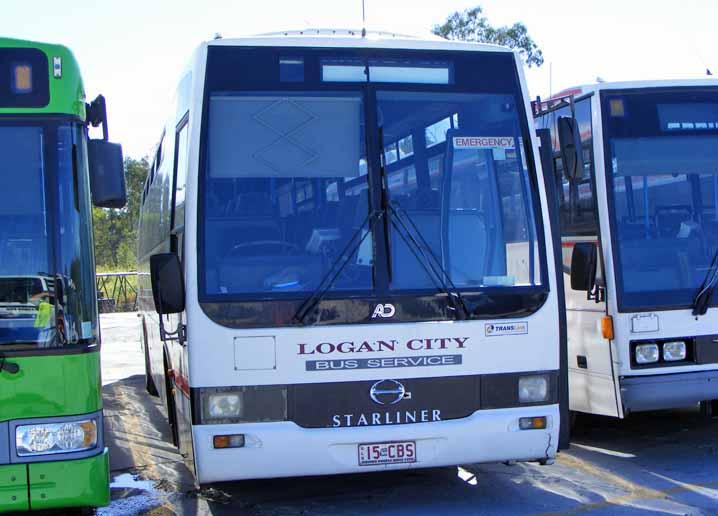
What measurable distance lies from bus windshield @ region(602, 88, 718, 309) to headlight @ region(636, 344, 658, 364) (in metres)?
0.32

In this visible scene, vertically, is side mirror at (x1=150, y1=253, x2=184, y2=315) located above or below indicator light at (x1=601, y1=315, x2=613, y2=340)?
above

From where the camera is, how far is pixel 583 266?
6.87 metres

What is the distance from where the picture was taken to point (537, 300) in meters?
6.19

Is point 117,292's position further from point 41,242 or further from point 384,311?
point 41,242

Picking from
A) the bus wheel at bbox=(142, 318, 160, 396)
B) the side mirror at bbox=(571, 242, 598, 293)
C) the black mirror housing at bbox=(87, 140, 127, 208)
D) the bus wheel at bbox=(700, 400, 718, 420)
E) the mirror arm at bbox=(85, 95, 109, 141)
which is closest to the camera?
the black mirror housing at bbox=(87, 140, 127, 208)

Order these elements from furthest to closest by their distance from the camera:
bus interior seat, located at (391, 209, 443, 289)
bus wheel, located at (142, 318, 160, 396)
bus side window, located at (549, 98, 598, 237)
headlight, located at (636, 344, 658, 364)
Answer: bus wheel, located at (142, 318, 160, 396) → bus side window, located at (549, 98, 598, 237) → headlight, located at (636, 344, 658, 364) → bus interior seat, located at (391, 209, 443, 289)

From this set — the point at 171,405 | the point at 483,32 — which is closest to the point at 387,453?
the point at 171,405

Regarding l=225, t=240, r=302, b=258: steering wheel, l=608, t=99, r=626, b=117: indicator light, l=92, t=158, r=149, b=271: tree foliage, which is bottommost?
l=225, t=240, r=302, b=258: steering wheel

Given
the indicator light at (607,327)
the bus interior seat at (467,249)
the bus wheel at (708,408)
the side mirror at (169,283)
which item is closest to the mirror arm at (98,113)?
the side mirror at (169,283)

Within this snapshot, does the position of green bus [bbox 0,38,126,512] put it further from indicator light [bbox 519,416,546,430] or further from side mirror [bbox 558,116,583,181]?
side mirror [bbox 558,116,583,181]

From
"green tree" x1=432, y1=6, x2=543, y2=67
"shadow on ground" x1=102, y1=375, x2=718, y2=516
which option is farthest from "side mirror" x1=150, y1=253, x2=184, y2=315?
"green tree" x1=432, y1=6, x2=543, y2=67

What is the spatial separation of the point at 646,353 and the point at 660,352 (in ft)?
0.40

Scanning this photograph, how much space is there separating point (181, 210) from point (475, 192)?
6.45 ft

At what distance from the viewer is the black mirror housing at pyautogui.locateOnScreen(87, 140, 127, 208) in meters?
5.36
